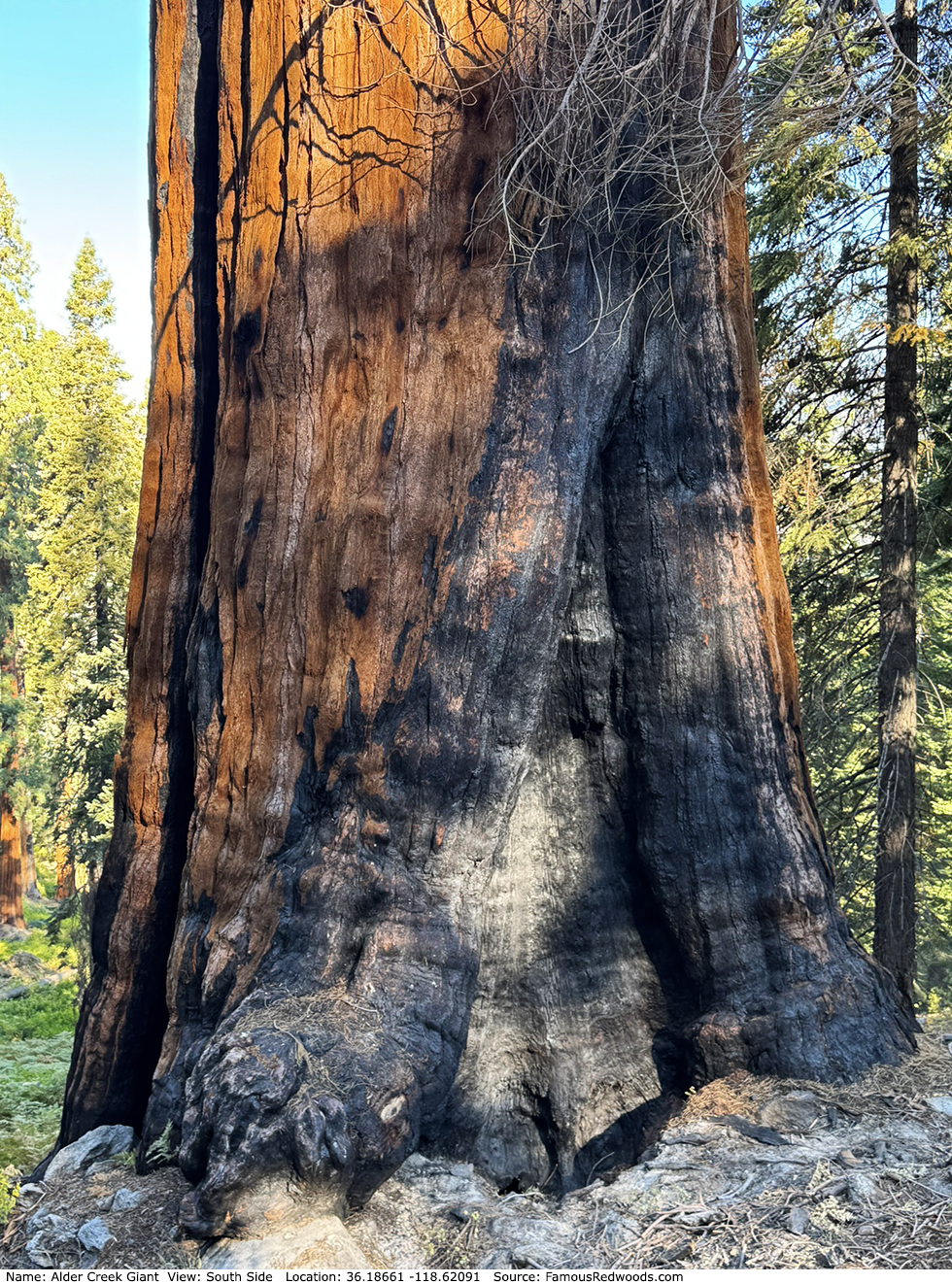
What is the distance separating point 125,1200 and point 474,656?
2.34m

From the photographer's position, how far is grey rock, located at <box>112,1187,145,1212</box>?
3.27m

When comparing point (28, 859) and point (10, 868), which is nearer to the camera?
point (10, 868)

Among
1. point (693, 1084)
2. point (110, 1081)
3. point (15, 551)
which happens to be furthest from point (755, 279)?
point (15, 551)

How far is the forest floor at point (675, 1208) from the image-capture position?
9.05ft

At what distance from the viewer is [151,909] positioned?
4.48 metres

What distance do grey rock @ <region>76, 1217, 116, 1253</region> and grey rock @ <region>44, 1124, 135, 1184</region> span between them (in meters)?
0.76

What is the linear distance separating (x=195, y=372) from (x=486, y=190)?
1.79 meters

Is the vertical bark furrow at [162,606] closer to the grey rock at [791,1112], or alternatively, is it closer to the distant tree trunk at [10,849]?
the grey rock at [791,1112]

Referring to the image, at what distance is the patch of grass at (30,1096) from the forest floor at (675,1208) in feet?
12.8

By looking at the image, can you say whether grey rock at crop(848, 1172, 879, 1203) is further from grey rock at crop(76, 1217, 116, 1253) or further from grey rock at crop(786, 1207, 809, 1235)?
grey rock at crop(76, 1217, 116, 1253)

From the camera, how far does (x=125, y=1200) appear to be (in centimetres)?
331

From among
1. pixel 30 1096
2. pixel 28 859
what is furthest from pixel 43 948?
pixel 30 1096

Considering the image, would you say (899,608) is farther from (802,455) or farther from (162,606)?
(162,606)

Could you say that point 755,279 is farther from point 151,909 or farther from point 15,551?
point 15,551
